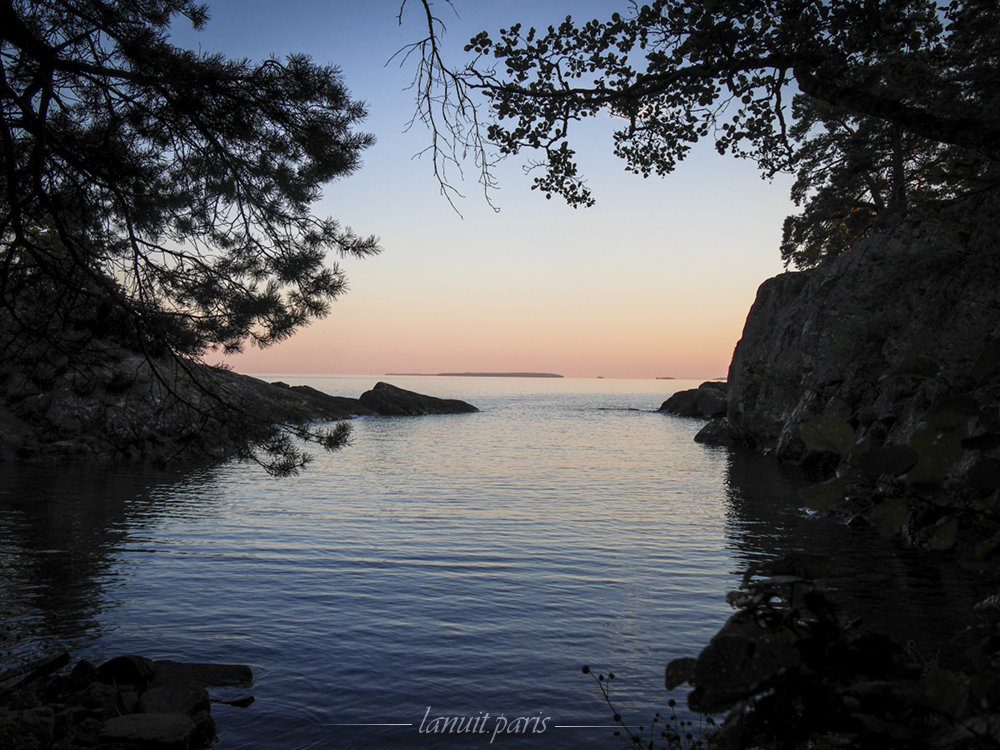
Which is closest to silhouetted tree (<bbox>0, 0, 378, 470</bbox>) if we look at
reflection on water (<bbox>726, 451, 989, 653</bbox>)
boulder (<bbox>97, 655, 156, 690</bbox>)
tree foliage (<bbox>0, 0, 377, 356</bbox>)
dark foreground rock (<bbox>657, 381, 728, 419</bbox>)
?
tree foliage (<bbox>0, 0, 377, 356</bbox>)

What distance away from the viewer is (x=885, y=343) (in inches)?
1042

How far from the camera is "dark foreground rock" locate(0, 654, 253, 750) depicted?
5680 mm

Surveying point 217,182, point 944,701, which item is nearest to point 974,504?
point 944,701

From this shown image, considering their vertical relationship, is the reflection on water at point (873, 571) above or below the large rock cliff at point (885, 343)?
below

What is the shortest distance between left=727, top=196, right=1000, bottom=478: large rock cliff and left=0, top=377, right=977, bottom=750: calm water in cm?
250

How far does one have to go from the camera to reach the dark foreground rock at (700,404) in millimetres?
76062

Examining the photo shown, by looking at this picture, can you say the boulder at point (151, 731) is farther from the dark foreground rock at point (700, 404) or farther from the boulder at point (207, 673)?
the dark foreground rock at point (700, 404)

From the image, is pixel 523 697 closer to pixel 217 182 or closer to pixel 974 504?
pixel 974 504

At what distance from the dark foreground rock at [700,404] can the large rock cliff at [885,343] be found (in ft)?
85.3

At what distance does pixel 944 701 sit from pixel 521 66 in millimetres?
9789

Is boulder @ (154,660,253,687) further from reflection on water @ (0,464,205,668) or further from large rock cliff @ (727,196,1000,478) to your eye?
large rock cliff @ (727,196,1000,478)

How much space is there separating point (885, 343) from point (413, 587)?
72.1 feet

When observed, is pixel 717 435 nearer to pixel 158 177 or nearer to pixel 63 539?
pixel 63 539

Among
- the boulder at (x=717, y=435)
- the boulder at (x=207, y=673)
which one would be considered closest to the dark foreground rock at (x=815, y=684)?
the boulder at (x=207, y=673)
